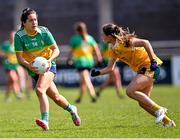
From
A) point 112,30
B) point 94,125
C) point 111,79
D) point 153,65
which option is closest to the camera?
point 153,65

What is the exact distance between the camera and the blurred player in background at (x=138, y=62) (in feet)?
37.8

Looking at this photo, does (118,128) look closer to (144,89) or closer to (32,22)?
(144,89)

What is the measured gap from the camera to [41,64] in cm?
1143

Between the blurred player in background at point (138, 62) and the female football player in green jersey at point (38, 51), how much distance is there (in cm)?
90

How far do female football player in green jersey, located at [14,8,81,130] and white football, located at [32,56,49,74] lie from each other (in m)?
0.10

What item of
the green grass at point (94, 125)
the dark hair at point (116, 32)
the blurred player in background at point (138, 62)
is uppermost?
the dark hair at point (116, 32)

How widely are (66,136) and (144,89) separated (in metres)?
1.85

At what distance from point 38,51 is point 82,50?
31.7 ft

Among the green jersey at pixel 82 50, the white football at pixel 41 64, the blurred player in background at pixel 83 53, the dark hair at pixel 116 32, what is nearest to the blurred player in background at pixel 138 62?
the dark hair at pixel 116 32

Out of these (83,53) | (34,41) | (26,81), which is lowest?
(26,81)

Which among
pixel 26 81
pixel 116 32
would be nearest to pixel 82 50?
pixel 26 81

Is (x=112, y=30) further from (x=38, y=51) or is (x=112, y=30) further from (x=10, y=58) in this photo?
(x=10, y=58)

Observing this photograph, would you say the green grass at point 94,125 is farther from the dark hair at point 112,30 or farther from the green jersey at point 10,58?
the green jersey at point 10,58

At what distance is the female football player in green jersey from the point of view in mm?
11516
